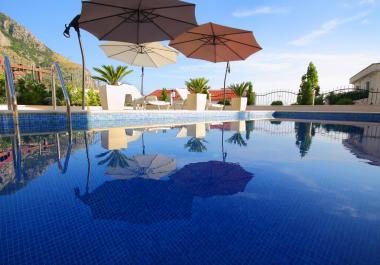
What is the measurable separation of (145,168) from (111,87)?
5.89 m

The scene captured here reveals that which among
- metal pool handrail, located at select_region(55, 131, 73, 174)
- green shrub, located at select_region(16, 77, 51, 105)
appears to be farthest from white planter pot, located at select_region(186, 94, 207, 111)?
green shrub, located at select_region(16, 77, 51, 105)

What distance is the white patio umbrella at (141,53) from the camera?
29.0ft

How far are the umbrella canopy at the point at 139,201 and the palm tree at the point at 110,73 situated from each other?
22.0ft

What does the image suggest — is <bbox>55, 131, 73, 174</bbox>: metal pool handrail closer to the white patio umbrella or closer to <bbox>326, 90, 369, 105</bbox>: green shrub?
the white patio umbrella

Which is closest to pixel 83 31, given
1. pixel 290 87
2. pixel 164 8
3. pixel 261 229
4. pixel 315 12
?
pixel 164 8

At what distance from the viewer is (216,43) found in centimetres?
805

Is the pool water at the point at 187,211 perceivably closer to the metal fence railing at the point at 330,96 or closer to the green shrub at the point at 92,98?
the green shrub at the point at 92,98

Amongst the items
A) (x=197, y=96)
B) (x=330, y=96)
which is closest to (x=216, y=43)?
(x=197, y=96)

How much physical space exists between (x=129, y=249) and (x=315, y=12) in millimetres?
14982

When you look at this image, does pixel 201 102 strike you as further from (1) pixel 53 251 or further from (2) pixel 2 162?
(1) pixel 53 251

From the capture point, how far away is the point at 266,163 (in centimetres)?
313

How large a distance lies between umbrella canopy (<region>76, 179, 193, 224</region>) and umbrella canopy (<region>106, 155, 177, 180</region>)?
0.65ft

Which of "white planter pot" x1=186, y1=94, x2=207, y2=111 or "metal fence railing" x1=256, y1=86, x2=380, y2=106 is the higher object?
"metal fence railing" x1=256, y1=86, x2=380, y2=106

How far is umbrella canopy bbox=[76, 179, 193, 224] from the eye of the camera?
1562mm
